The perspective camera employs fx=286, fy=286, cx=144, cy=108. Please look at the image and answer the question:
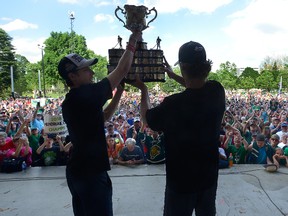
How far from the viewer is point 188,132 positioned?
183 cm

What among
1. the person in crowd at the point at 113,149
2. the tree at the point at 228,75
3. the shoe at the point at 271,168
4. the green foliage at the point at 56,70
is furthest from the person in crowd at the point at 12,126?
the tree at the point at 228,75

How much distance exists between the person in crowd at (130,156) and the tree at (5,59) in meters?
45.5

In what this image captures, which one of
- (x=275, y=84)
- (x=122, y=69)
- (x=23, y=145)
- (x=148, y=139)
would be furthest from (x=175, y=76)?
(x=275, y=84)

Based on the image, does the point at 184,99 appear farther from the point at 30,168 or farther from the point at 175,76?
the point at 30,168

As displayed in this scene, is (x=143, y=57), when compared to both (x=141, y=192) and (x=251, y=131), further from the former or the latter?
(x=251, y=131)

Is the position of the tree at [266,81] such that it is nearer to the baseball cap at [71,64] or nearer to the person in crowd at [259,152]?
the person in crowd at [259,152]

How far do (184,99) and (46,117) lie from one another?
6.08 metres

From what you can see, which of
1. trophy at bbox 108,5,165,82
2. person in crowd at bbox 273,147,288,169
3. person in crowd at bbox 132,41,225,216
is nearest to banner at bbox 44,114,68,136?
trophy at bbox 108,5,165,82

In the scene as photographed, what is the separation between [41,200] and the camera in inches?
165

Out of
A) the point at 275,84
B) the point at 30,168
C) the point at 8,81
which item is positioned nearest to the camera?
the point at 30,168

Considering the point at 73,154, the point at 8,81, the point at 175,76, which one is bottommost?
the point at 73,154

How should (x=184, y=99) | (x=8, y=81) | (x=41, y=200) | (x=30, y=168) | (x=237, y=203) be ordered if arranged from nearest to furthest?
(x=184, y=99) → (x=237, y=203) → (x=41, y=200) → (x=30, y=168) → (x=8, y=81)

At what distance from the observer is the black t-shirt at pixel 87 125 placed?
1938 mm

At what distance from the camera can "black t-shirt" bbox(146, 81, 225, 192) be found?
71.7 inches
